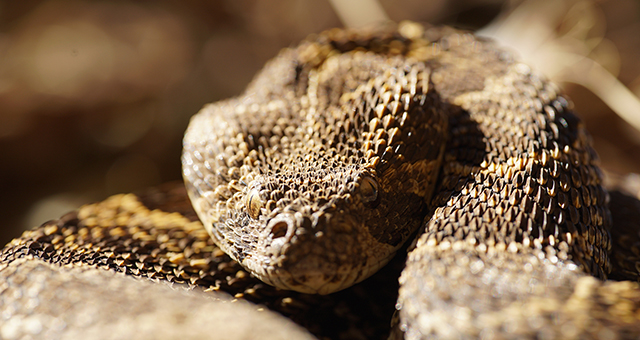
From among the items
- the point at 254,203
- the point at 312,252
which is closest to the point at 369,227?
the point at 312,252

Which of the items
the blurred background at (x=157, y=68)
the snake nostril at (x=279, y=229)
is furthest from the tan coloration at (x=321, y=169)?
the blurred background at (x=157, y=68)

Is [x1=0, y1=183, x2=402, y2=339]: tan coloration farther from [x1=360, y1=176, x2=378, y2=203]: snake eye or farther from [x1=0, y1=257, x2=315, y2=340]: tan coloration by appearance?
[x1=360, y1=176, x2=378, y2=203]: snake eye

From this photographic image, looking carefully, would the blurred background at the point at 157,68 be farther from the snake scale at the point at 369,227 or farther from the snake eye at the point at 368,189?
the snake eye at the point at 368,189

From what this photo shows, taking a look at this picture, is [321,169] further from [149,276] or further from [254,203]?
[149,276]

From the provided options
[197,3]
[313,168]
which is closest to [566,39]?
[313,168]

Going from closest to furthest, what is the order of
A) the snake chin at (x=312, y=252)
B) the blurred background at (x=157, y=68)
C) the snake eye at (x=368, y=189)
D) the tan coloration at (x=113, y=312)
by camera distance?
the tan coloration at (x=113, y=312) → the snake chin at (x=312, y=252) → the snake eye at (x=368, y=189) → the blurred background at (x=157, y=68)

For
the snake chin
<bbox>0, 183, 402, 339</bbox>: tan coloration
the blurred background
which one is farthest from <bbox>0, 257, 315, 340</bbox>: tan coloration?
the blurred background

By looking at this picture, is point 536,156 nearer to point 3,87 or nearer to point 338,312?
point 338,312
